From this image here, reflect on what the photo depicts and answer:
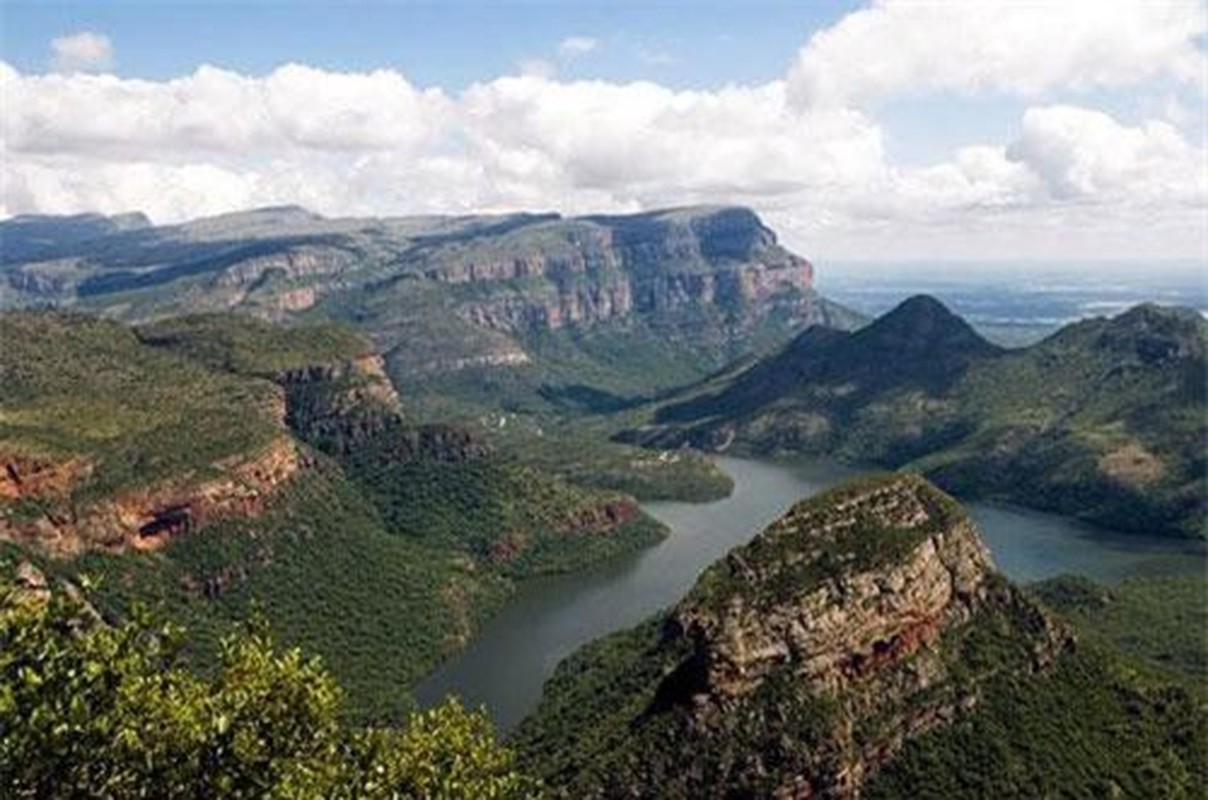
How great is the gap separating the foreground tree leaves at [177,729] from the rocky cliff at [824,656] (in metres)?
75.7

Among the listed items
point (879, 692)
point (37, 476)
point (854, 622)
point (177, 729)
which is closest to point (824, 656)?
point (854, 622)

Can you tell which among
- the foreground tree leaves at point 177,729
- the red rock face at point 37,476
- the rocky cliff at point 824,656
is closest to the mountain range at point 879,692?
the rocky cliff at point 824,656

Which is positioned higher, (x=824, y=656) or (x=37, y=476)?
(x=37, y=476)

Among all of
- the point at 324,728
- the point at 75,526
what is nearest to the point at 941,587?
the point at 324,728

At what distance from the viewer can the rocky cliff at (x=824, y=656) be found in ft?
397

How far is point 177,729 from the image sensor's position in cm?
4091

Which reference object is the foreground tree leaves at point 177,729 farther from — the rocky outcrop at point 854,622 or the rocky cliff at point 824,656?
the rocky outcrop at point 854,622

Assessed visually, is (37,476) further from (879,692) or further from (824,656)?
(879,692)

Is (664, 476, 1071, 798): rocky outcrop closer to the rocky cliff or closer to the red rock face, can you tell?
the rocky cliff

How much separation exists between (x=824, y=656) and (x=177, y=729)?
9116 centimetres

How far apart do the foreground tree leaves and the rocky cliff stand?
75.7 meters

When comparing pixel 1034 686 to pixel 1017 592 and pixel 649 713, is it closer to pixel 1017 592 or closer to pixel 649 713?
pixel 1017 592

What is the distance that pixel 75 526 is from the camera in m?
187

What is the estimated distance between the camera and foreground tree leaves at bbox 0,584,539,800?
3838cm
